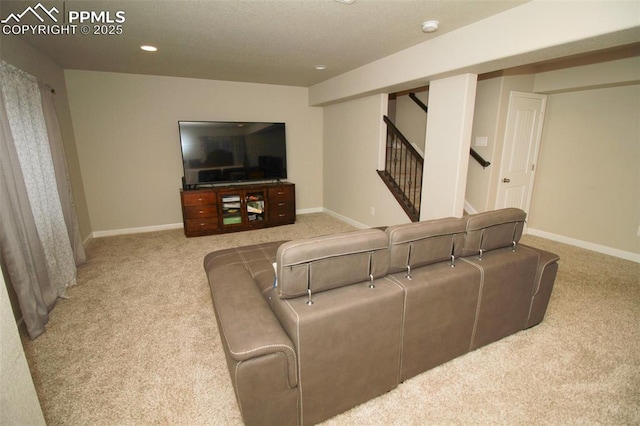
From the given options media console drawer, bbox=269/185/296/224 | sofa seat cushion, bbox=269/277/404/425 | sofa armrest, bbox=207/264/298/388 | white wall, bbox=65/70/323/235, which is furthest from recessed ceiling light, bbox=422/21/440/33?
white wall, bbox=65/70/323/235

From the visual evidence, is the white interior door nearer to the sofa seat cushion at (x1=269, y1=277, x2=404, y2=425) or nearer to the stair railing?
the stair railing

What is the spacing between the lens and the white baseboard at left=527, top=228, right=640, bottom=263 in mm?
3555

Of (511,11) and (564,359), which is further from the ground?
(511,11)

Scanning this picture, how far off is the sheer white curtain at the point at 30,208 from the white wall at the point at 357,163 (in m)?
3.82

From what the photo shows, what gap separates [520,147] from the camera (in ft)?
13.4

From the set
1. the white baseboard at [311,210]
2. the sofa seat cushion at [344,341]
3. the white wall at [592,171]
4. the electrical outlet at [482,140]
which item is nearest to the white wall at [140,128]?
the white baseboard at [311,210]

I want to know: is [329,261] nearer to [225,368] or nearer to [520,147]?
[225,368]

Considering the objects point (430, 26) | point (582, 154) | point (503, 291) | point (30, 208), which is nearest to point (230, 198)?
point (30, 208)

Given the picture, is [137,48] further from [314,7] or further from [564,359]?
[564,359]

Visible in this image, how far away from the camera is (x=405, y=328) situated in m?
1.57

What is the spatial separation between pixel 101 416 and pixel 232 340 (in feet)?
3.41

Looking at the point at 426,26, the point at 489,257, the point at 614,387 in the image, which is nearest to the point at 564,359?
the point at 614,387

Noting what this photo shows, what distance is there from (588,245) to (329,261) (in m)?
4.39

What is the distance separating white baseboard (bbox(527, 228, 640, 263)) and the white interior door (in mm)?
535
